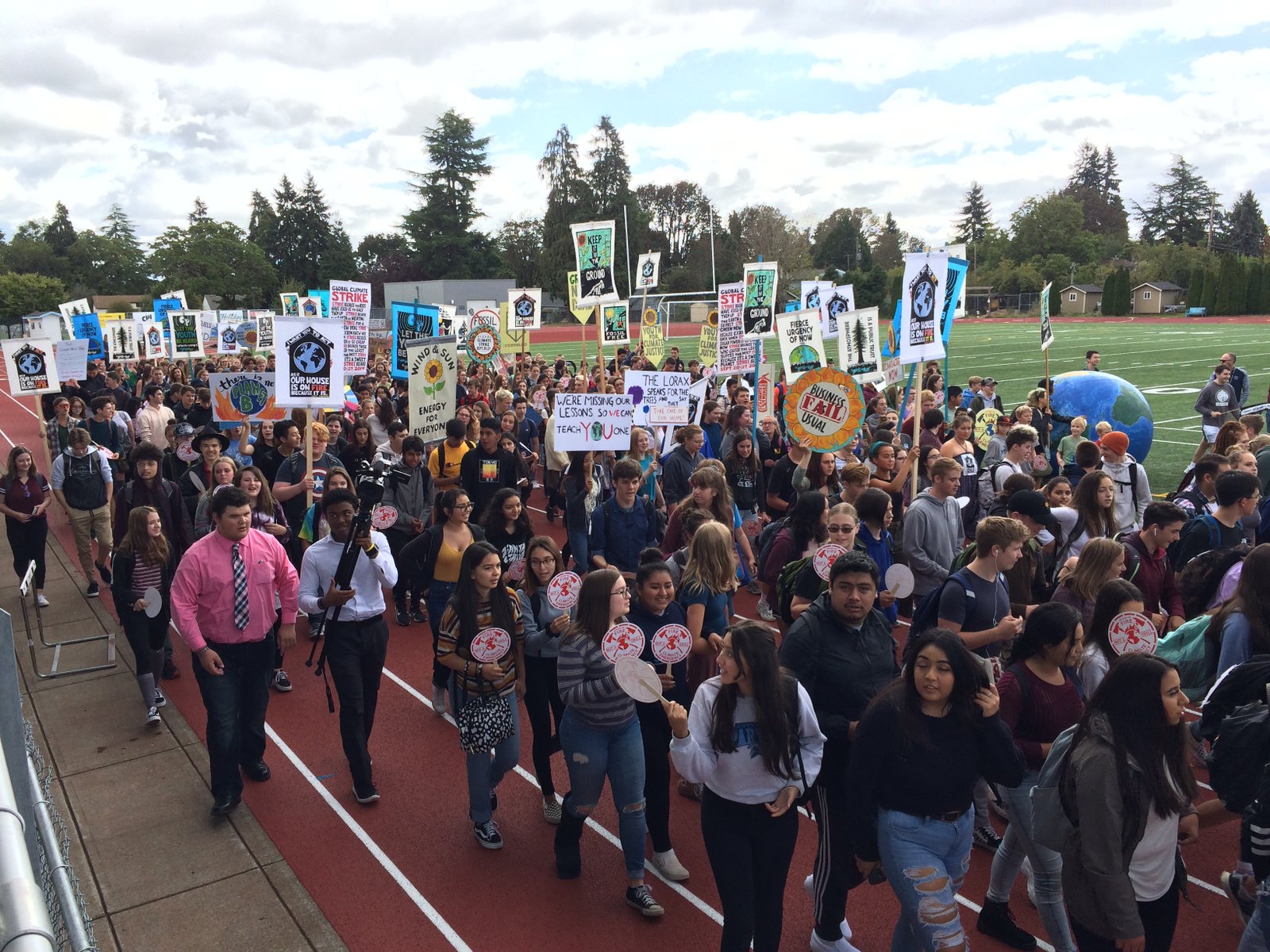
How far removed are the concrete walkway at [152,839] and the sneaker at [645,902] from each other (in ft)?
5.13

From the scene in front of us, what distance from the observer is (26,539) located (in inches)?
389

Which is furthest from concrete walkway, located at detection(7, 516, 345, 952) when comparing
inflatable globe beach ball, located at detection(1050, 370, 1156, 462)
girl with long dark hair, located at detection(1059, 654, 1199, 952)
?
inflatable globe beach ball, located at detection(1050, 370, 1156, 462)

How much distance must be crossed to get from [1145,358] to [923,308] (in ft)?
109

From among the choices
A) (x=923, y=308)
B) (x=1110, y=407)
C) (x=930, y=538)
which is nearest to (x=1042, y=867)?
(x=930, y=538)

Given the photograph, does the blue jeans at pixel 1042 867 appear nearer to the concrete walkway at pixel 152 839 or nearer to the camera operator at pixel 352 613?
the concrete walkway at pixel 152 839

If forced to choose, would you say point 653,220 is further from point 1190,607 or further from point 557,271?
point 1190,607

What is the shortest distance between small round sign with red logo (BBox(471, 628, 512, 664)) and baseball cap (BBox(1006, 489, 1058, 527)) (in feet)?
12.5

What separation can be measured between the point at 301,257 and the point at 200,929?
99577 mm

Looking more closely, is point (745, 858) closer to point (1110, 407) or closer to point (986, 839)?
point (986, 839)

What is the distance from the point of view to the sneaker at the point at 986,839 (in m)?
5.60

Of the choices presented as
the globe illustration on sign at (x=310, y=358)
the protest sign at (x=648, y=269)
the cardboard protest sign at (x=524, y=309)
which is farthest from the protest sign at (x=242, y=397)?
the protest sign at (x=648, y=269)

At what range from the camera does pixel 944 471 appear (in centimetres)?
686

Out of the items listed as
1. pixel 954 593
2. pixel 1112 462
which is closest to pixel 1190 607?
pixel 954 593

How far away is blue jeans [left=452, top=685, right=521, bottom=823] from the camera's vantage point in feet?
18.2
